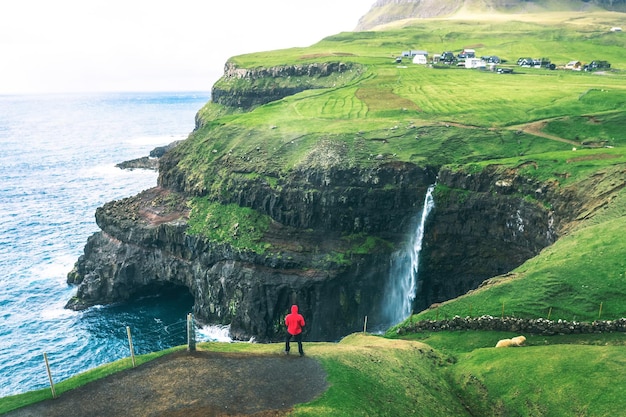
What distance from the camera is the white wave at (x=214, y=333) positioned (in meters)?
62.6

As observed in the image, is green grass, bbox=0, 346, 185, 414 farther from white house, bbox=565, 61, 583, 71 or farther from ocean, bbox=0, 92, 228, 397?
white house, bbox=565, 61, 583, 71

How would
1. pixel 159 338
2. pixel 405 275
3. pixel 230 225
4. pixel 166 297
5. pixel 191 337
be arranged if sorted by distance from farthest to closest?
1. pixel 166 297
2. pixel 230 225
3. pixel 405 275
4. pixel 159 338
5. pixel 191 337

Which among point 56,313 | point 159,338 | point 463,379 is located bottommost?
point 159,338

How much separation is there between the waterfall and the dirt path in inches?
1524

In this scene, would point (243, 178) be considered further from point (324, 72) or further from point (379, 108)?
point (324, 72)

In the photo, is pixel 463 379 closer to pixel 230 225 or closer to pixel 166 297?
pixel 230 225

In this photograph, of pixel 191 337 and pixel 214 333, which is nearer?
pixel 191 337

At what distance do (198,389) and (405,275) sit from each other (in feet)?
148

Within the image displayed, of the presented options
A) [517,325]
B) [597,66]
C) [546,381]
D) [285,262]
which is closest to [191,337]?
[546,381]

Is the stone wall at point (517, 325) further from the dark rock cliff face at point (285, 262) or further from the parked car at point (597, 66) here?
the parked car at point (597, 66)

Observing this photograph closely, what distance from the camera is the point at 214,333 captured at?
2534 inches

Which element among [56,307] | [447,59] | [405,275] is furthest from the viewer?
[447,59]

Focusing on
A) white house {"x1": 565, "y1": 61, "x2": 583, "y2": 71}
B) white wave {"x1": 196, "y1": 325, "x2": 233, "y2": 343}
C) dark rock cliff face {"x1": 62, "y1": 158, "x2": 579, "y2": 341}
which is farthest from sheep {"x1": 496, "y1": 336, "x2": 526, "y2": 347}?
white house {"x1": 565, "y1": 61, "x2": 583, "y2": 71}

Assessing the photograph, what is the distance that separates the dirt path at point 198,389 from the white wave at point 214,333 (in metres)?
36.5
